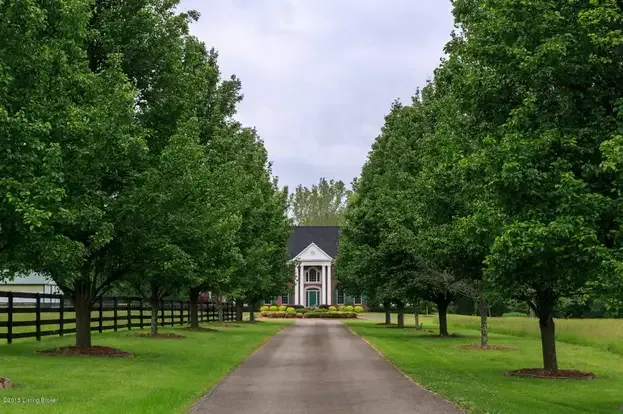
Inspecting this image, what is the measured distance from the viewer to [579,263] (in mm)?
12172

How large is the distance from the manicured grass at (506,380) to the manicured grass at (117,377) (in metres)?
4.87

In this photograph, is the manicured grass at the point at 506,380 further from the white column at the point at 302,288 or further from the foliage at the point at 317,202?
the foliage at the point at 317,202

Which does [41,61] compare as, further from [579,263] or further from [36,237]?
[579,263]

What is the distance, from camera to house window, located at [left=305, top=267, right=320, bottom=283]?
94375mm

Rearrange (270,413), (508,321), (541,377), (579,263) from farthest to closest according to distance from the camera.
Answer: (508,321) < (541,377) < (579,263) < (270,413)

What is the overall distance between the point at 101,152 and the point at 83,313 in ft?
20.4

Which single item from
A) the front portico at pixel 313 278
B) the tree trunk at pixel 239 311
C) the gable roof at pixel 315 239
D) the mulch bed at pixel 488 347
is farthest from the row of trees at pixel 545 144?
the gable roof at pixel 315 239

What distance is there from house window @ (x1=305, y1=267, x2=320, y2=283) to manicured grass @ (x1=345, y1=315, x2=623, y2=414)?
6730cm

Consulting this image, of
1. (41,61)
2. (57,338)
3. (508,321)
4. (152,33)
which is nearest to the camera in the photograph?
(41,61)

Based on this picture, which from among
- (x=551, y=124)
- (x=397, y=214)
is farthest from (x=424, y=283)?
(x=551, y=124)

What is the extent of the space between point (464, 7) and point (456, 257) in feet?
25.1

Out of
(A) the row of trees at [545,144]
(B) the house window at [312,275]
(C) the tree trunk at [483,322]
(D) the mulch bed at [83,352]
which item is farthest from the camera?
(B) the house window at [312,275]

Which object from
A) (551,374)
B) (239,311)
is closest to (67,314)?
(239,311)

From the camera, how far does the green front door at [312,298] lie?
92875 millimetres
